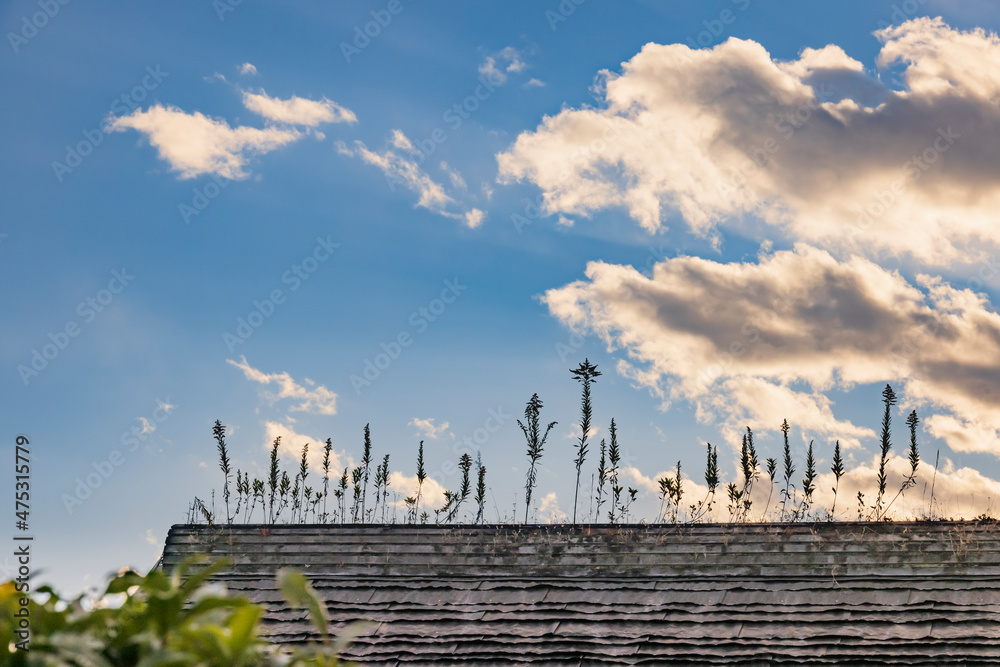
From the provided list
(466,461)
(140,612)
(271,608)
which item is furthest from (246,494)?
(140,612)

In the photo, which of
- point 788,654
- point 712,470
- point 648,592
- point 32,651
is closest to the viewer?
point 32,651

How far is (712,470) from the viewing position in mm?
12539

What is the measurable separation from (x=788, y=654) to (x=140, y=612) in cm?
715

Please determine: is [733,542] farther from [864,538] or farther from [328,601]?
[328,601]

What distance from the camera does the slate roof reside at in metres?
8.01

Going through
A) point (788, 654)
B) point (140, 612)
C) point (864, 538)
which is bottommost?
point (788, 654)

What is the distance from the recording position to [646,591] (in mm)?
9281

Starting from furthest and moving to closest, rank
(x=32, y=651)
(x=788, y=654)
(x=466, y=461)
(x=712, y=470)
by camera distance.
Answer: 1. (x=466, y=461)
2. (x=712, y=470)
3. (x=788, y=654)
4. (x=32, y=651)

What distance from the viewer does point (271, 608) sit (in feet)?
32.3

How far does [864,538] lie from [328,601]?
614cm

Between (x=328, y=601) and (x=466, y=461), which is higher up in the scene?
(x=466, y=461)

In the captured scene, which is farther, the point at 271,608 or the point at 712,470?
the point at 712,470

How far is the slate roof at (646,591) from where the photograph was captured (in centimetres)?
801

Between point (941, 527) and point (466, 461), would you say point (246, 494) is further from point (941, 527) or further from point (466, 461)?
point (941, 527)
